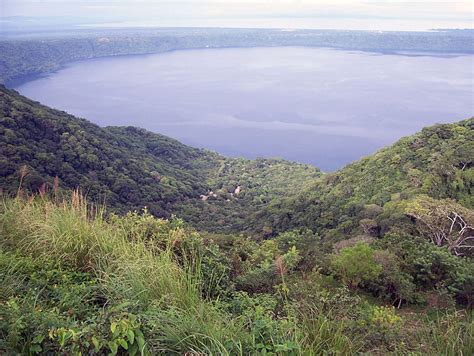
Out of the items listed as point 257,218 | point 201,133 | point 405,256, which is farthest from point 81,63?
point 405,256

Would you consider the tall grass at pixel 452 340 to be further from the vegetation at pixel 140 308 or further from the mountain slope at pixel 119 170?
the mountain slope at pixel 119 170

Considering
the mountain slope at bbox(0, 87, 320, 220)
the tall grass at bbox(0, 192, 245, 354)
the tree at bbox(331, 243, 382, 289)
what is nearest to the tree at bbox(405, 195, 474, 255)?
the tree at bbox(331, 243, 382, 289)

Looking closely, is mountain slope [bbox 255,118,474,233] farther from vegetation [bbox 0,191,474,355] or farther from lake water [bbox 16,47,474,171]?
lake water [bbox 16,47,474,171]

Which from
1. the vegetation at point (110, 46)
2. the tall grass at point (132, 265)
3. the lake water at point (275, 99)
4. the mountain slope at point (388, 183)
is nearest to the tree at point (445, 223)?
the mountain slope at point (388, 183)

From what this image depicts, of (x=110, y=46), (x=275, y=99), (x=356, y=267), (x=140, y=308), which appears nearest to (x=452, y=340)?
(x=140, y=308)

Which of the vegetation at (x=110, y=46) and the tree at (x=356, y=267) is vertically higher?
the vegetation at (x=110, y=46)

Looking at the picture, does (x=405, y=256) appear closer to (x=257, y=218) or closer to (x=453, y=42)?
(x=257, y=218)
